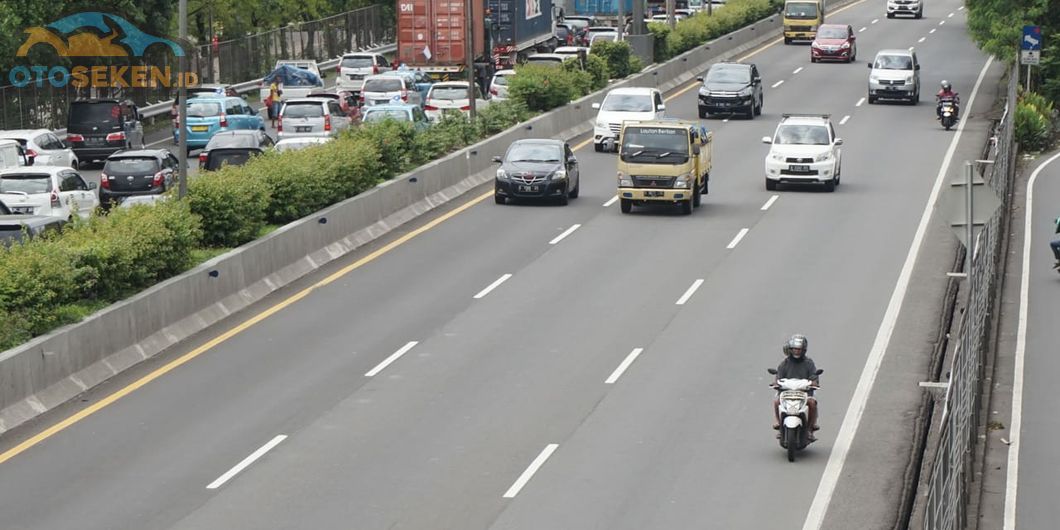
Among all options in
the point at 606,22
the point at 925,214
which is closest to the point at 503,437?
the point at 925,214

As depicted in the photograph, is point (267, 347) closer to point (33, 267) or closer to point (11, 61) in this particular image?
point (33, 267)

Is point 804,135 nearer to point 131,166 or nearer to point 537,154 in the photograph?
point 537,154

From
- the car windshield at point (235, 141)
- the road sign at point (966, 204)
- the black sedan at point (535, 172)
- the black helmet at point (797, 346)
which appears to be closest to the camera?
the black helmet at point (797, 346)

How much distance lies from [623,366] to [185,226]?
7489mm

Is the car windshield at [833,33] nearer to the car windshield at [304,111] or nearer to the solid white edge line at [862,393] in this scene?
the car windshield at [304,111]

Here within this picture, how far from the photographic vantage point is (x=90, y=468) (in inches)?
758

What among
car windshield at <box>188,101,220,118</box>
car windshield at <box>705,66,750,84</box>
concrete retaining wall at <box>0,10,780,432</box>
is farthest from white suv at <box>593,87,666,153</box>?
car windshield at <box>188,101,220,118</box>

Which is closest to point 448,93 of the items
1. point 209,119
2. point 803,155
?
point 209,119

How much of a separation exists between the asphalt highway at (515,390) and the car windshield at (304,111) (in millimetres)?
13834

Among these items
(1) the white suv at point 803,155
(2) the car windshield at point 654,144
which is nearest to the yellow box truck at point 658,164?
(2) the car windshield at point 654,144

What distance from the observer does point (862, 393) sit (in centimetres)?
2291

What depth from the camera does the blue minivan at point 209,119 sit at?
172 feet

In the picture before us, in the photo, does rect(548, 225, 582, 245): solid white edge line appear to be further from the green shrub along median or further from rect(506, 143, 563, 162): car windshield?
the green shrub along median

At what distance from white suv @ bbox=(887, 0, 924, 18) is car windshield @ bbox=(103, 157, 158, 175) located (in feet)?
211
